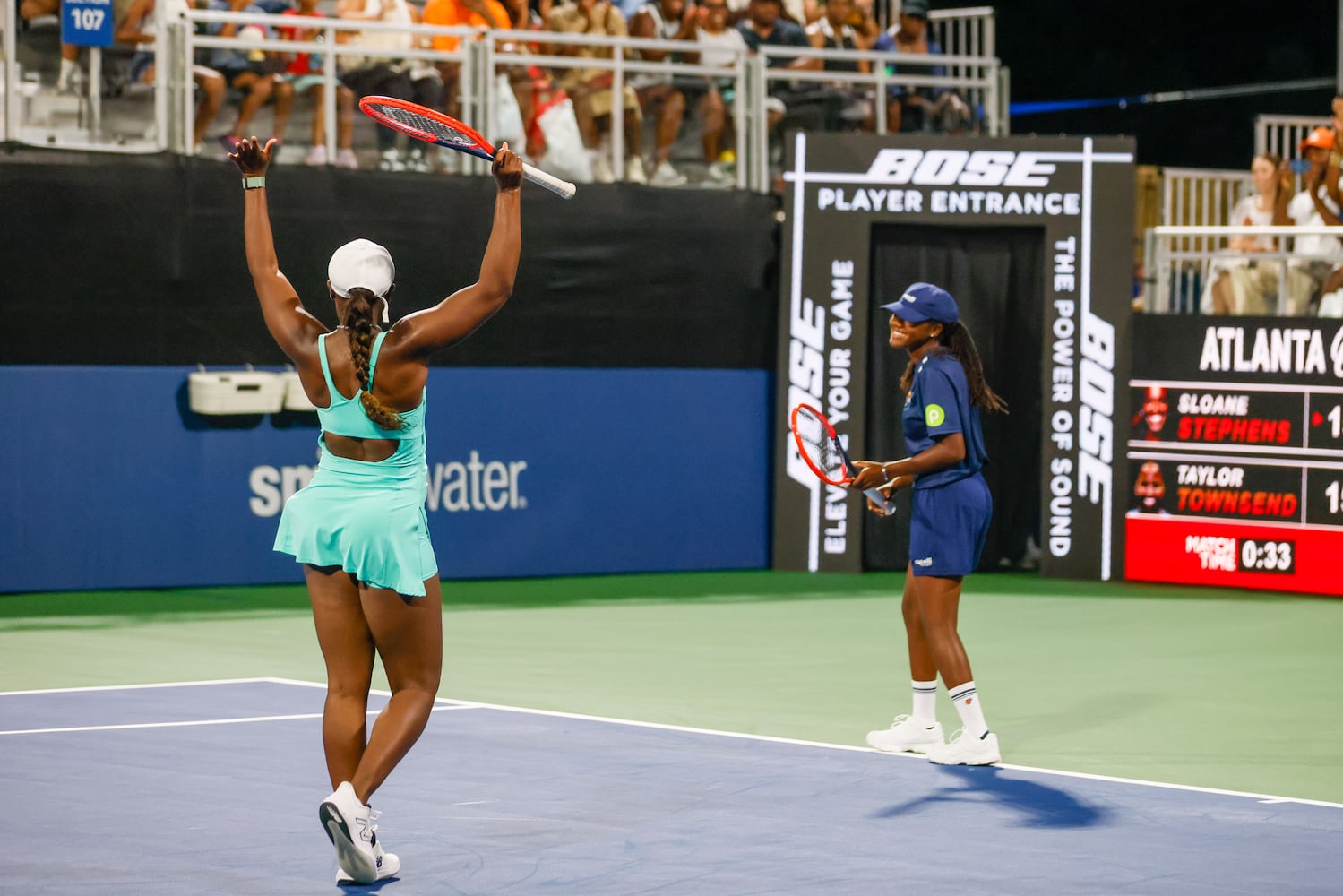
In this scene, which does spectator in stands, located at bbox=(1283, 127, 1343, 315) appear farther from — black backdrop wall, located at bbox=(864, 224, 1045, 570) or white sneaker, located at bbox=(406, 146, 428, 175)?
white sneaker, located at bbox=(406, 146, 428, 175)

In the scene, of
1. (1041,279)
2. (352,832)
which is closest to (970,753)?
(352,832)

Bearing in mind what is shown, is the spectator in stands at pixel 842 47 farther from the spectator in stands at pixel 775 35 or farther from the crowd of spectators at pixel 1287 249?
the crowd of spectators at pixel 1287 249

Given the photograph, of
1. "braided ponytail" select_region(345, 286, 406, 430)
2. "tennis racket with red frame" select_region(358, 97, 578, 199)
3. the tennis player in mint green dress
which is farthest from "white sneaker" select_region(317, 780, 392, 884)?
"tennis racket with red frame" select_region(358, 97, 578, 199)

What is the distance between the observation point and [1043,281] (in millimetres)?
15594

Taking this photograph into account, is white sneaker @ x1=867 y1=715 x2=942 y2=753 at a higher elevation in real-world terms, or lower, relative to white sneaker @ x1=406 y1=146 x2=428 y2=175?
lower

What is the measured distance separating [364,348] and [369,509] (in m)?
0.47

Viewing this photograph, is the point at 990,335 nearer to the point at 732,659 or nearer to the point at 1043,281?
the point at 1043,281

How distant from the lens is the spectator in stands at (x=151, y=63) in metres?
13.9

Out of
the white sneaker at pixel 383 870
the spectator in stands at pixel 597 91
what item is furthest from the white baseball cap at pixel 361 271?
the spectator in stands at pixel 597 91

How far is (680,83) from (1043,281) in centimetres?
318

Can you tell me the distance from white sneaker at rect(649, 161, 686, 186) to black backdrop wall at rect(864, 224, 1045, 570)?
5.22ft

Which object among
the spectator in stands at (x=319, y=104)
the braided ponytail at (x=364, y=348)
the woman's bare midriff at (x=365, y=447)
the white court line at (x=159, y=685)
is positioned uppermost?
the spectator in stands at (x=319, y=104)

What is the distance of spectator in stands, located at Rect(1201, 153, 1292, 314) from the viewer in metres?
15.5

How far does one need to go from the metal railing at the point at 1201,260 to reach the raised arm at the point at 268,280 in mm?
9866
